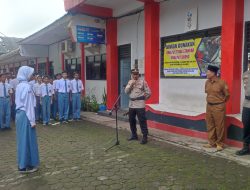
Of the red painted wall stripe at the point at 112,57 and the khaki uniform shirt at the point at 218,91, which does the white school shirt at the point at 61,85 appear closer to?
the red painted wall stripe at the point at 112,57

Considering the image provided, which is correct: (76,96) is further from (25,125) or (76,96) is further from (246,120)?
(246,120)

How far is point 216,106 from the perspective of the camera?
20.6 feet

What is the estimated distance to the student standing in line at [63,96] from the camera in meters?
10.5

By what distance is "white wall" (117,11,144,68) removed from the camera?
10.4m

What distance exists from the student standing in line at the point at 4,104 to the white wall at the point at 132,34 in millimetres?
4375

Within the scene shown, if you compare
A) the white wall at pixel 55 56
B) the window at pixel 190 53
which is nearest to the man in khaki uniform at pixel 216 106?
the window at pixel 190 53

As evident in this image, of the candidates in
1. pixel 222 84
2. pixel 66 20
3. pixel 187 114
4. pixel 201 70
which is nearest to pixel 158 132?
pixel 187 114

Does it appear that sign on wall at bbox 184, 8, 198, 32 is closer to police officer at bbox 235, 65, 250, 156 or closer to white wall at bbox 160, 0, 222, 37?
white wall at bbox 160, 0, 222, 37

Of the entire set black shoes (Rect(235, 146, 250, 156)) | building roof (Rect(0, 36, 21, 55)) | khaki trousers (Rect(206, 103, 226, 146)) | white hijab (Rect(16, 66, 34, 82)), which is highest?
building roof (Rect(0, 36, 21, 55))

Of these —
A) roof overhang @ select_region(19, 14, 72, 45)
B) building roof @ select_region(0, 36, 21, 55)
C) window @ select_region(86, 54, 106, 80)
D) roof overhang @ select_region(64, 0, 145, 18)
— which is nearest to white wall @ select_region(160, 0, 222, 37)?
roof overhang @ select_region(64, 0, 145, 18)

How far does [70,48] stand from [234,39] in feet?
33.5

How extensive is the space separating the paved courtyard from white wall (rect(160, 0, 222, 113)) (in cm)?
191

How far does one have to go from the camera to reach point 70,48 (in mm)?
15305

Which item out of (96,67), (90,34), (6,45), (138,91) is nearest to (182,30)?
(138,91)
